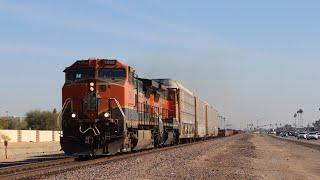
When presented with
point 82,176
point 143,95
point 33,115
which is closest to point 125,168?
point 82,176

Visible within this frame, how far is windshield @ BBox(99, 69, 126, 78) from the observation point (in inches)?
1011

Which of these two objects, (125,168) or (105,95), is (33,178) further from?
(105,95)

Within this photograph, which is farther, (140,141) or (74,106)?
(140,141)

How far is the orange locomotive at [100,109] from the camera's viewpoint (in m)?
23.9

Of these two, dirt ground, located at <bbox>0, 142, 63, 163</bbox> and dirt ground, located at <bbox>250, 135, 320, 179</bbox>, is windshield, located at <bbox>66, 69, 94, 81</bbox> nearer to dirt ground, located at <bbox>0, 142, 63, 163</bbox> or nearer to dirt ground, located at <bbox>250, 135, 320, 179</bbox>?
dirt ground, located at <bbox>250, 135, 320, 179</bbox>

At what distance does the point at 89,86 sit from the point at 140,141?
4.90 meters

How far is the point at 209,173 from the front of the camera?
17469mm

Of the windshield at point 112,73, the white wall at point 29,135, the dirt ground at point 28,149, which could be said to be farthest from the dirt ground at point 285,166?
the white wall at point 29,135

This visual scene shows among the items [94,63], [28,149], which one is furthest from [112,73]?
[28,149]

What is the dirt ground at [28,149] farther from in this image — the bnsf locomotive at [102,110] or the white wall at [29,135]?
the bnsf locomotive at [102,110]

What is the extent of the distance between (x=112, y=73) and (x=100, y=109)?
206 cm

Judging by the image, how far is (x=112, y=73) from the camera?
25.8 metres

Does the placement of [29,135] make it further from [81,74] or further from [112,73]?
[112,73]

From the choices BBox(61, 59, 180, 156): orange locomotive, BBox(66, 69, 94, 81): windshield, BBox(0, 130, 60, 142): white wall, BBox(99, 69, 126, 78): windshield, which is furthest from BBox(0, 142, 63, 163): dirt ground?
BBox(99, 69, 126, 78): windshield
